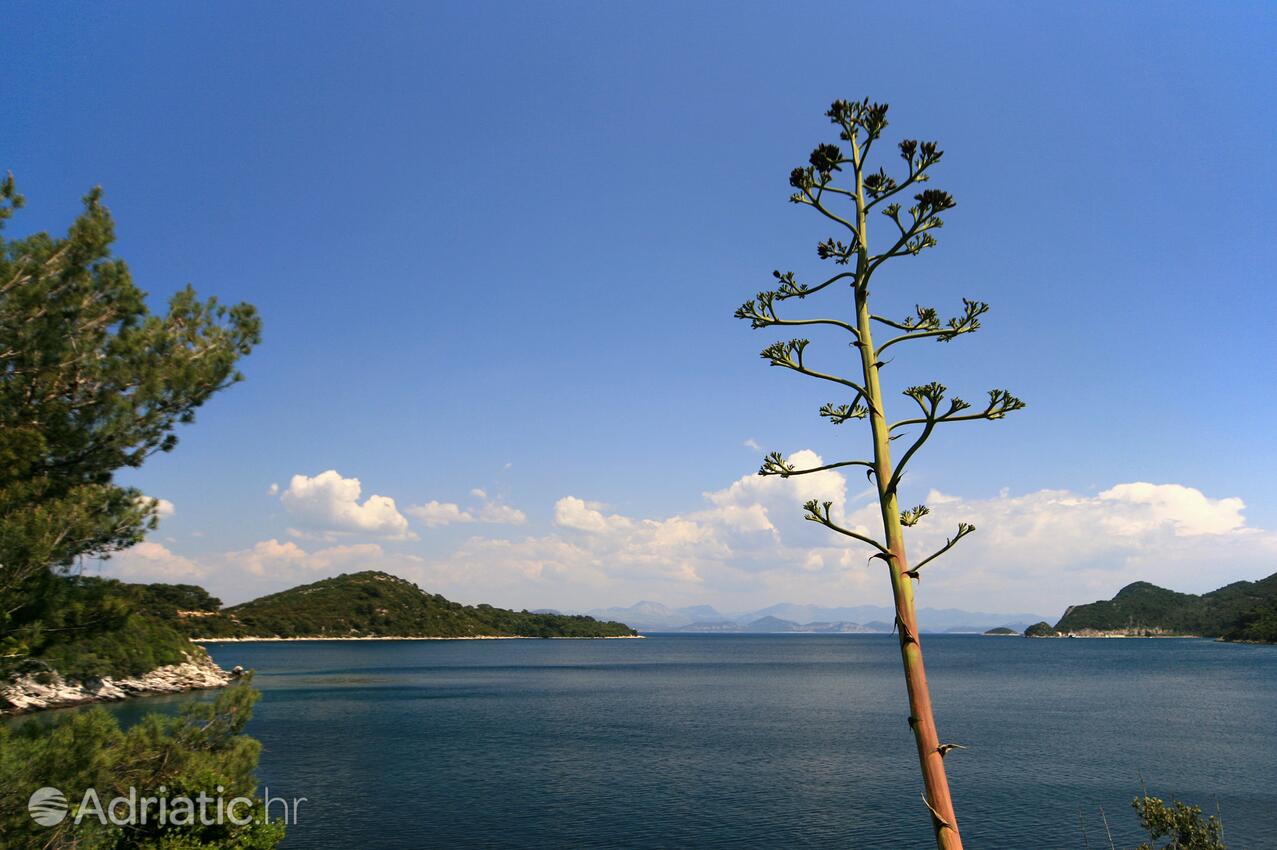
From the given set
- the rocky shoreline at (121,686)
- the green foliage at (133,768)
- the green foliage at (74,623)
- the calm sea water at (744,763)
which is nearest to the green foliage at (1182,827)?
the calm sea water at (744,763)

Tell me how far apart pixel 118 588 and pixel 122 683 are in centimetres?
8514

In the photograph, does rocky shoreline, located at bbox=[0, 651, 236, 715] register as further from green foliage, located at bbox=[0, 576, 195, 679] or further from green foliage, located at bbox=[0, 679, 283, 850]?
green foliage, located at bbox=[0, 576, 195, 679]

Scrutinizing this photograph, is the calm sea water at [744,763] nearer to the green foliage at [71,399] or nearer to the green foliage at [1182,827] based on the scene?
the green foliage at [1182,827]

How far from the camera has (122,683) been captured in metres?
82.2

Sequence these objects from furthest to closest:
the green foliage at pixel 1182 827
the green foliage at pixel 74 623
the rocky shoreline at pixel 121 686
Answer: the rocky shoreline at pixel 121 686 → the green foliage at pixel 1182 827 → the green foliage at pixel 74 623

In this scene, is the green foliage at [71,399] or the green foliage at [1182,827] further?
the green foliage at [1182,827]

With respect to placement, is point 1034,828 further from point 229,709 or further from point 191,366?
point 191,366

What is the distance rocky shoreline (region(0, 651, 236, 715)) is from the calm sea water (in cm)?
596

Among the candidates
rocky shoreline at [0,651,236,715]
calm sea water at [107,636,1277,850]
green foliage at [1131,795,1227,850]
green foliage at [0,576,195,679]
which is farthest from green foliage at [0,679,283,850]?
rocky shoreline at [0,651,236,715]

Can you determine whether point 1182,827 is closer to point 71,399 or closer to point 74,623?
point 74,623

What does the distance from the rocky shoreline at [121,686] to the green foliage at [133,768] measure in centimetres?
4377

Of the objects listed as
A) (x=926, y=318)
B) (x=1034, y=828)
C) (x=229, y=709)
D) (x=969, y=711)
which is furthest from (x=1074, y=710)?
(x=926, y=318)

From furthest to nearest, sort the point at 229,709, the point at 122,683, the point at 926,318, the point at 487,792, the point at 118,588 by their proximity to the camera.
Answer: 1. the point at 122,683
2. the point at 487,792
3. the point at 229,709
4. the point at 118,588
5. the point at 926,318

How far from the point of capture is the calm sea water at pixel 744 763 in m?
33.8
